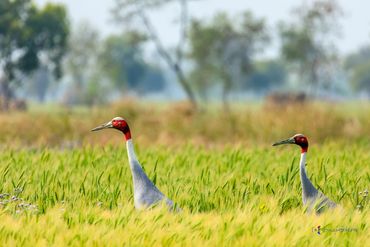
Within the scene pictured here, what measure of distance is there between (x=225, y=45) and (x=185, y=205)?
69472mm

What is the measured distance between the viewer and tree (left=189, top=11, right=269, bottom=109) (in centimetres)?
7219

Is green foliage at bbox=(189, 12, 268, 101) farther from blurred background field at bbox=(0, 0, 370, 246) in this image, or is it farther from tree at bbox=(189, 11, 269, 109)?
blurred background field at bbox=(0, 0, 370, 246)

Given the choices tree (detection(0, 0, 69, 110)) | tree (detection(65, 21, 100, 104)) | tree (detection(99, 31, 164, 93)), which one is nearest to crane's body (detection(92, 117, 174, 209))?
tree (detection(0, 0, 69, 110))

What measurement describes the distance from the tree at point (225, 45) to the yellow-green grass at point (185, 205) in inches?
2350

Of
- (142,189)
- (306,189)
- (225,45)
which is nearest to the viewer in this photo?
(142,189)

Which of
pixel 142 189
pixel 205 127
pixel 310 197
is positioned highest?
pixel 142 189

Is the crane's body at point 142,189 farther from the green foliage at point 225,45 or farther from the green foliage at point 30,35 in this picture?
the green foliage at point 225,45

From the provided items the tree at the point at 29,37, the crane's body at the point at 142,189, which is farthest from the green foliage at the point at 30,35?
the crane's body at the point at 142,189

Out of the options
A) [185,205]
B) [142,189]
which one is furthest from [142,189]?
[185,205]

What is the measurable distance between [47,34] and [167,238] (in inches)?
2148

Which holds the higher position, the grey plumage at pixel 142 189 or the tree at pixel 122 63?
the tree at pixel 122 63

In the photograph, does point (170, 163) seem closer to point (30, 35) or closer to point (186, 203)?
point (186, 203)

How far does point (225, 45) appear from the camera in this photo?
3031 inches

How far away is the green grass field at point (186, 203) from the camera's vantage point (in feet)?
21.7
